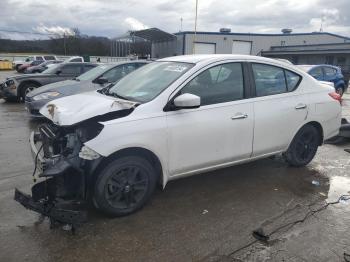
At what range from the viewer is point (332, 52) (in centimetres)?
3475

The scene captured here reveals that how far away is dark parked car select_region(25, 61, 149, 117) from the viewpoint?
8336mm

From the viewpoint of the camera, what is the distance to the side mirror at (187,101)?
3723 mm

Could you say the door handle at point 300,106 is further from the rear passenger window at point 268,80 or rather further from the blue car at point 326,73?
the blue car at point 326,73

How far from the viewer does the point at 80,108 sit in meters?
3.75

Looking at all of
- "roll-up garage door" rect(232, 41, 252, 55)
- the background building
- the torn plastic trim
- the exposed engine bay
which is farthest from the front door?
"roll-up garage door" rect(232, 41, 252, 55)

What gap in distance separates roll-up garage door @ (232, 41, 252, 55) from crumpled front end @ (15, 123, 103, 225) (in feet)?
133

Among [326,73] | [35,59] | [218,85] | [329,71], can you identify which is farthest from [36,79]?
[35,59]

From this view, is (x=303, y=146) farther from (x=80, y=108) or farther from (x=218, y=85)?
(x=80, y=108)

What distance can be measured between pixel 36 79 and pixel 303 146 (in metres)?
9.40

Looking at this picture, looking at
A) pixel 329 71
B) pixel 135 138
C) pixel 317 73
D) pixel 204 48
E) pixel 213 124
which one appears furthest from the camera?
pixel 204 48

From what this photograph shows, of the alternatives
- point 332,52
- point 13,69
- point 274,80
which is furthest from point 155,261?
point 13,69

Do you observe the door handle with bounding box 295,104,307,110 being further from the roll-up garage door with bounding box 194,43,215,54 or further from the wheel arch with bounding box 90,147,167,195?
the roll-up garage door with bounding box 194,43,215,54

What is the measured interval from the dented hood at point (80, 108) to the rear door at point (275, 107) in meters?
1.79

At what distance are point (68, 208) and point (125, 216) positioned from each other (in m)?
0.67
